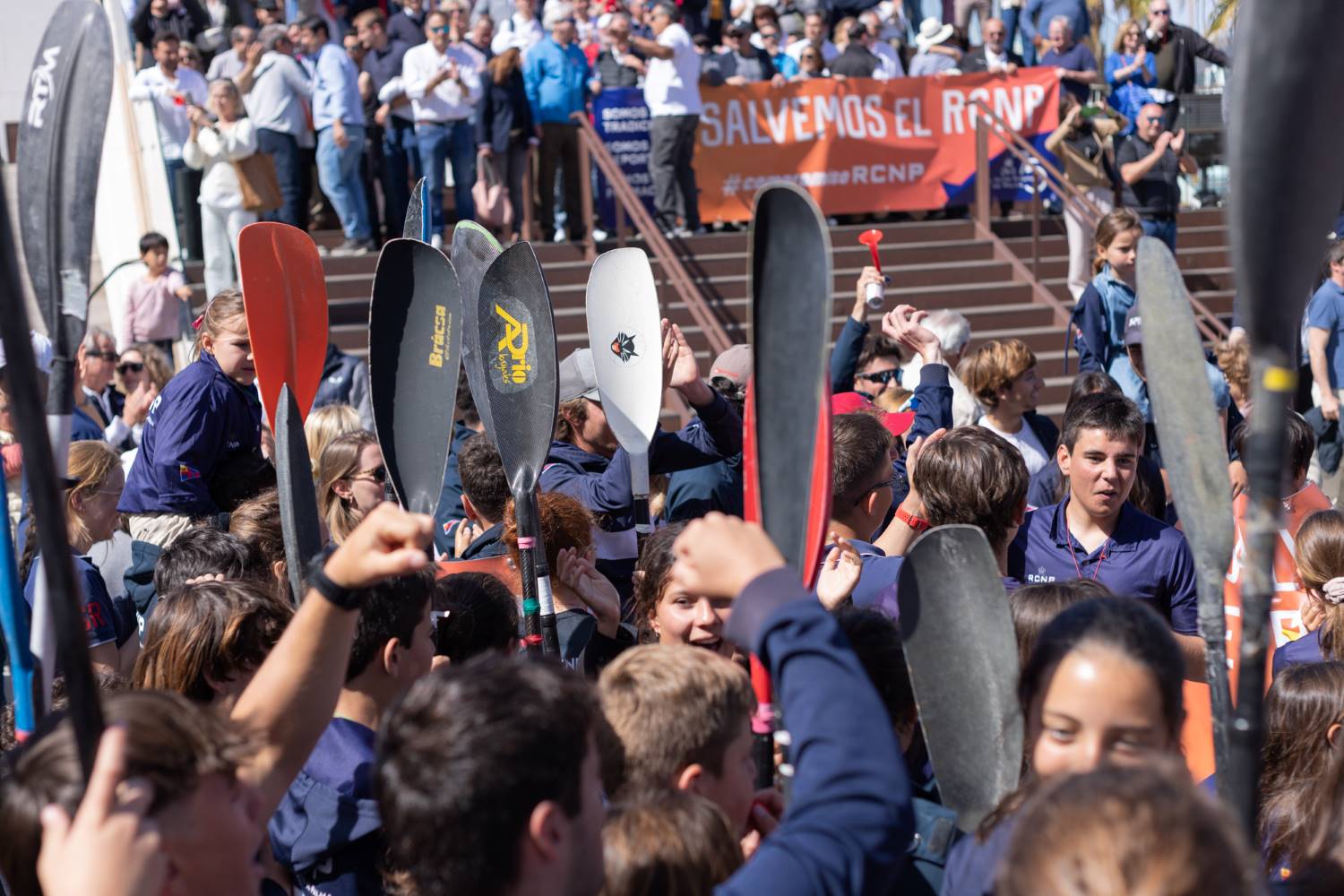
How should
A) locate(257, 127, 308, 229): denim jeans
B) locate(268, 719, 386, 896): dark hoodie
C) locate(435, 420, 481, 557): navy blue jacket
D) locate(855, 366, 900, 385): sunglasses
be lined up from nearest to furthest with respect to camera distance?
locate(268, 719, 386, 896): dark hoodie
locate(435, 420, 481, 557): navy blue jacket
locate(855, 366, 900, 385): sunglasses
locate(257, 127, 308, 229): denim jeans

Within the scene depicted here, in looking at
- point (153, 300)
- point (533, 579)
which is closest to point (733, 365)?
point (533, 579)

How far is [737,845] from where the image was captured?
82.9 inches

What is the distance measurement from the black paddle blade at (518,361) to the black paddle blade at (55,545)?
183 centimetres

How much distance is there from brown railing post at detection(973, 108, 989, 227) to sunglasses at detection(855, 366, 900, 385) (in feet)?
20.4

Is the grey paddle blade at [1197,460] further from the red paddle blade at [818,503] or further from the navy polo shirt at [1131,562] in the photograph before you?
the navy polo shirt at [1131,562]

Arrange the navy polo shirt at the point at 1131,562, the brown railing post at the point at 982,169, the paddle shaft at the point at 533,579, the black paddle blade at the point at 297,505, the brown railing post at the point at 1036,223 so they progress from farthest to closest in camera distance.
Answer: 1. the brown railing post at the point at 982,169
2. the brown railing post at the point at 1036,223
3. the navy polo shirt at the point at 1131,562
4. the paddle shaft at the point at 533,579
5. the black paddle blade at the point at 297,505

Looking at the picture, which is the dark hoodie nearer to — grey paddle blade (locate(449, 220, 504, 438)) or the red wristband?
grey paddle blade (locate(449, 220, 504, 438))

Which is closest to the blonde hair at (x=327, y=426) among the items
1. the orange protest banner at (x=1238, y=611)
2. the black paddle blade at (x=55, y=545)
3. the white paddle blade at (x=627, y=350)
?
the white paddle blade at (x=627, y=350)

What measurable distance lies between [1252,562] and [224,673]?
6.58ft

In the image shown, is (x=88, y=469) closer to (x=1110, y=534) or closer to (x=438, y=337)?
(x=438, y=337)

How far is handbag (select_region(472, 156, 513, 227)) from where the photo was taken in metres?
11.7

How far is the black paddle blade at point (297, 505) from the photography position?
3.03m

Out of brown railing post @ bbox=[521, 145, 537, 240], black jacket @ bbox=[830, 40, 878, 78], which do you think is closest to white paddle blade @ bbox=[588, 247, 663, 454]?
brown railing post @ bbox=[521, 145, 537, 240]

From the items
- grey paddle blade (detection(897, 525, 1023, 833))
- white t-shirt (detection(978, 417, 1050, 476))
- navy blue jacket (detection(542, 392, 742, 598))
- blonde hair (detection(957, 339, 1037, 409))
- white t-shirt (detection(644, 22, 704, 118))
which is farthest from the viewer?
white t-shirt (detection(644, 22, 704, 118))
